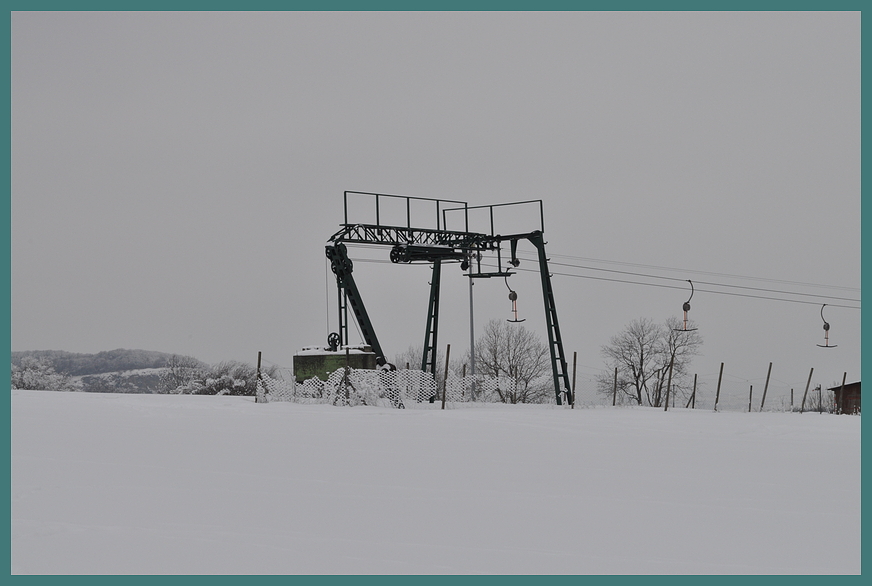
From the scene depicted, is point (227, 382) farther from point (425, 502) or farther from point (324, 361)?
point (425, 502)

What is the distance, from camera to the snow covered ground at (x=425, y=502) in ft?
22.3

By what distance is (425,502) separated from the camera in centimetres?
872

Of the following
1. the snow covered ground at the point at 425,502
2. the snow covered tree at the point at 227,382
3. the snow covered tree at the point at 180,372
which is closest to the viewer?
the snow covered ground at the point at 425,502

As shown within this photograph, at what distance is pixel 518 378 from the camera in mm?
62281

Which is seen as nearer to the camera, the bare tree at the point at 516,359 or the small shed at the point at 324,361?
the small shed at the point at 324,361

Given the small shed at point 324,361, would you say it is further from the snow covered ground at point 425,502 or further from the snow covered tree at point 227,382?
the snow covered tree at point 227,382

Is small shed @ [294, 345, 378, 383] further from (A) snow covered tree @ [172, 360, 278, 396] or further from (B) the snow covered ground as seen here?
(A) snow covered tree @ [172, 360, 278, 396]

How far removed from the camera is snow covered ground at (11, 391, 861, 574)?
6793mm

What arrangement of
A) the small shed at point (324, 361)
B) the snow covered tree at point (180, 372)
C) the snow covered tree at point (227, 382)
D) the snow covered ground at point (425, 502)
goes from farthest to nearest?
the snow covered tree at point (180, 372)
the snow covered tree at point (227, 382)
the small shed at point (324, 361)
the snow covered ground at point (425, 502)

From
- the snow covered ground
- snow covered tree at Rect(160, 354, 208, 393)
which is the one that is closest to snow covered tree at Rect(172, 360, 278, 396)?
snow covered tree at Rect(160, 354, 208, 393)

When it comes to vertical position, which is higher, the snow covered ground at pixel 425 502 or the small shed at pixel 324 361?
the small shed at pixel 324 361

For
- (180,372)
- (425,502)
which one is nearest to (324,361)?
(425,502)

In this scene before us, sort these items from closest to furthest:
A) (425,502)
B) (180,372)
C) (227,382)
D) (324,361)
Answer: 1. (425,502)
2. (324,361)
3. (227,382)
4. (180,372)

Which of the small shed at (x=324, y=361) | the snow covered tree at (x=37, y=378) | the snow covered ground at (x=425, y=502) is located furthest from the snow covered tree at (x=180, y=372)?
the snow covered ground at (x=425, y=502)
